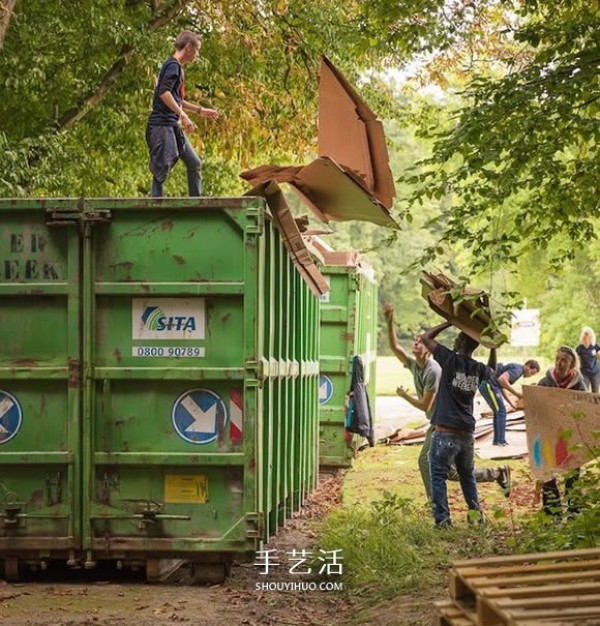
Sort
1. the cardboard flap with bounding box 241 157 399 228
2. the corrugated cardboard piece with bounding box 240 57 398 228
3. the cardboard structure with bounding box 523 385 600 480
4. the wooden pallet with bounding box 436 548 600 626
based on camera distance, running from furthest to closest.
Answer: the corrugated cardboard piece with bounding box 240 57 398 228
the cardboard flap with bounding box 241 157 399 228
the cardboard structure with bounding box 523 385 600 480
the wooden pallet with bounding box 436 548 600 626

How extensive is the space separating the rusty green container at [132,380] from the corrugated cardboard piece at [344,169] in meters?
0.95

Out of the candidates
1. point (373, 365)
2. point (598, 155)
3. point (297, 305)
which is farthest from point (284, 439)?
point (373, 365)

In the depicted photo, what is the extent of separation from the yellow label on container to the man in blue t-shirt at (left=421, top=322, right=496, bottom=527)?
8.28 ft

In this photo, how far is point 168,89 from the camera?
10.4 metres

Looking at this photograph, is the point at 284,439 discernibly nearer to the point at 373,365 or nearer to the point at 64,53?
the point at 64,53

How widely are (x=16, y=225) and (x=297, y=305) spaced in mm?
3058

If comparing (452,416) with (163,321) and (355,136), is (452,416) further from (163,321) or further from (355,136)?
(163,321)

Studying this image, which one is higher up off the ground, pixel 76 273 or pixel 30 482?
pixel 76 273

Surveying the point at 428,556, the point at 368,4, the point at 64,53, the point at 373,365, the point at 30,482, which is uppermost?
the point at 64,53

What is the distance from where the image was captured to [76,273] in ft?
30.1

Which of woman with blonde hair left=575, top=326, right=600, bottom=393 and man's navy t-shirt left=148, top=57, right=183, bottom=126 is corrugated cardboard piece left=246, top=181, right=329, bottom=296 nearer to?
Answer: man's navy t-shirt left=148, top=57, right=183, bottom=126

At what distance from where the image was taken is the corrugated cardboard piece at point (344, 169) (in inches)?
395

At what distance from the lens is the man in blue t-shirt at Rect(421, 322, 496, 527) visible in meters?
10.9

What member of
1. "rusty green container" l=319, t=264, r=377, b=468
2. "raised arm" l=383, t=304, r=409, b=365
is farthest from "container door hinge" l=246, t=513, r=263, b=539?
"rusty green container" l=319, t=264, r=377, b=468
